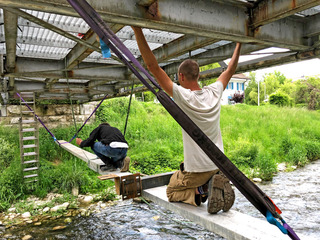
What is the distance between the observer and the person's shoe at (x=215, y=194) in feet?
8.19

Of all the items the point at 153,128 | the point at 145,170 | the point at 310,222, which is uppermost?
the point at 153,128

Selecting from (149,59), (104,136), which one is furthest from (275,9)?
(104,136)

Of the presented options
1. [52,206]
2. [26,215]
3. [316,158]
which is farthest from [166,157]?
[316,158]

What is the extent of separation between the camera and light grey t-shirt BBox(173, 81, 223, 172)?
2170 millimetres

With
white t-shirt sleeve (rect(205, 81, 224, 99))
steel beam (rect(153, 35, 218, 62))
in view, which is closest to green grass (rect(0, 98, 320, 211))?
steel beam (rect(153, 35, 218, 62))

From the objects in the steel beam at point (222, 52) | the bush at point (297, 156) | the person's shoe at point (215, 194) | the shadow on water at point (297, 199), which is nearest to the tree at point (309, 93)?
the bush at point (297, 156)

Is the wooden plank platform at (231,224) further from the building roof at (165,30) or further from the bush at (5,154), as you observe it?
the bush at (5,154)

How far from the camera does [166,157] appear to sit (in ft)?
40.2

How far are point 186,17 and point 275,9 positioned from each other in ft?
2.88

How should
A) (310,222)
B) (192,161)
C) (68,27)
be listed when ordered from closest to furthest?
(192,161), (68,27), (310,222)

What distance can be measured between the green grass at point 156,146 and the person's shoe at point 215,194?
7378 mm

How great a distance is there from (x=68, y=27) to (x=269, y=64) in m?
3.08

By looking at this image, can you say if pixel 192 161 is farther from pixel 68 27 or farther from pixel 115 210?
pixel 115 210

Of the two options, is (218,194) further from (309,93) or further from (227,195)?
(309,93)
